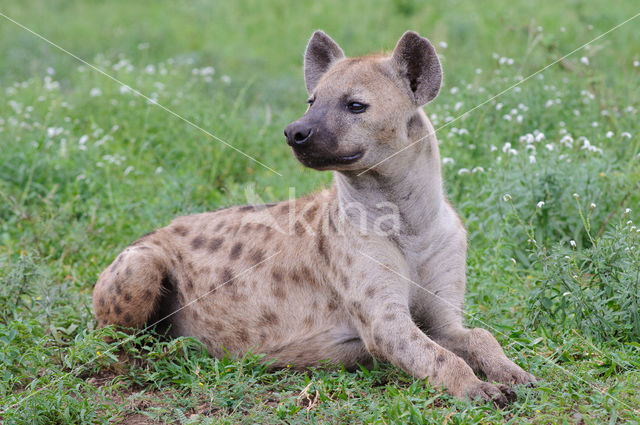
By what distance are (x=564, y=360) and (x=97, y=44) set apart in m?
8.03

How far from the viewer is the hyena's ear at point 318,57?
4.09 meters

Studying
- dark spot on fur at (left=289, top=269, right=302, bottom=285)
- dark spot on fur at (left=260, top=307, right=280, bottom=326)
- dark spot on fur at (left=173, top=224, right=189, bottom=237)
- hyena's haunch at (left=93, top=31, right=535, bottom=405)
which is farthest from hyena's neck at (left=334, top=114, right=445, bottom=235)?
dark spot on fur at (left=173, top=224, right=189, bottom=237)

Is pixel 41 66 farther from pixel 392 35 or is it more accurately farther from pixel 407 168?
pixel 407 168

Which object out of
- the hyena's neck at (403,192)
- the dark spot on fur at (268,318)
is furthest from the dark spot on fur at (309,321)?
the hyena's neck at (403,192)

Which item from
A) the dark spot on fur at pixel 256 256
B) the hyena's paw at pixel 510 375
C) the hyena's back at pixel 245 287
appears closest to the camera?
the hyena's paw at pixel 510 375

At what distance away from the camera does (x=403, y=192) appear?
12.1ft

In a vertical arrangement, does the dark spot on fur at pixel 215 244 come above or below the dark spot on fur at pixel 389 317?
above

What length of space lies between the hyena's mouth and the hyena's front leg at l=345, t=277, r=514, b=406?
1.77 feet

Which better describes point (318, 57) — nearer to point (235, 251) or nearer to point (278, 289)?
point (235, 251)

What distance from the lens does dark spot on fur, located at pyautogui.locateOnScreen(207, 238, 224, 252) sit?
13.5ft

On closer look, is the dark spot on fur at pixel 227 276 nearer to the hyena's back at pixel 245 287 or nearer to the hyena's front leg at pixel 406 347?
the hyena's back at pixel 245 287

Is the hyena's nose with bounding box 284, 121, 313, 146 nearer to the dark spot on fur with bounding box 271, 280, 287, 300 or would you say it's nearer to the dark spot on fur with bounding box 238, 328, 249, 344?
the dark spot on fur with bounding box 271, 280, 287, 300

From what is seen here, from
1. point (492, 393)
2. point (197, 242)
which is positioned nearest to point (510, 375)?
point (492, 393)

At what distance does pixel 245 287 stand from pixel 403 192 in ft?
2.94
